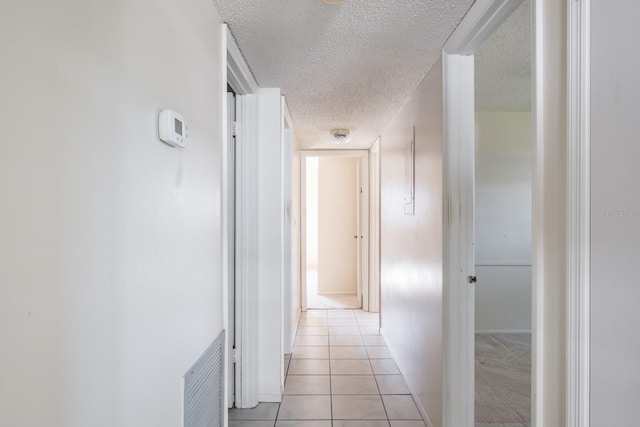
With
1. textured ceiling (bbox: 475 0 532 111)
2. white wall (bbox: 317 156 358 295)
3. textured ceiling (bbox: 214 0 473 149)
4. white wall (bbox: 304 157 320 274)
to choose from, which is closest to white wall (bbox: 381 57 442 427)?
textured ceiling (bbox: 214 0 473 149)

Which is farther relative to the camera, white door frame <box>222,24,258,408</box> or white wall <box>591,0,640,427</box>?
white door frame <box>222,24,258,408</box>

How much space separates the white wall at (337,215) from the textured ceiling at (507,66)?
242cm

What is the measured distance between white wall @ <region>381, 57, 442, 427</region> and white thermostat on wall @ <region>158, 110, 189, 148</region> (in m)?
1.36

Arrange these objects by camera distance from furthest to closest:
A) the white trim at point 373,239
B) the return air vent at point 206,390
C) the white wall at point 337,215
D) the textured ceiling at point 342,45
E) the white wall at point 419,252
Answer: the white wall at point 337,215, the white trim at point 373,239, the white wall at point 419,252, the textured ceiling at point 342,45, the return air vent at point 206,390

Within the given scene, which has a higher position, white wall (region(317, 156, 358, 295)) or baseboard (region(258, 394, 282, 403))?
white wall (region(317, 156, 358, 295))

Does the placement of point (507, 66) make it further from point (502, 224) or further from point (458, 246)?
point (502, 224)

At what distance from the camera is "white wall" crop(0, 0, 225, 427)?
54 cm

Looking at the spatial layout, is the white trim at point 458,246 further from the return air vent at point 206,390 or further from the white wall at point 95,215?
the white wall at point 95,215

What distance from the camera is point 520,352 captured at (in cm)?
327

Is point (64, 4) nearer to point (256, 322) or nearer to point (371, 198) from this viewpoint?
point (256, 322)

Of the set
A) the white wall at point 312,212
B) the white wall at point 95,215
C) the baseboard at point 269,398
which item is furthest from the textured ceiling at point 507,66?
the white wall at point 312,212

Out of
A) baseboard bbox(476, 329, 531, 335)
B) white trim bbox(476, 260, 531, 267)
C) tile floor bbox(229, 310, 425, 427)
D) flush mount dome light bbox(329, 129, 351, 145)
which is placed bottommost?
tile floor bbox(229, 310, 425, 427)

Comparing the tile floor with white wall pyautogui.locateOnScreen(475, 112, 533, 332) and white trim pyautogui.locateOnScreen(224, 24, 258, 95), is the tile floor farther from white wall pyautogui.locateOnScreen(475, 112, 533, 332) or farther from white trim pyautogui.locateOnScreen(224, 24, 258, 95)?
white trim pyautogui.locateOnScreen(224, 24, 258, 95)

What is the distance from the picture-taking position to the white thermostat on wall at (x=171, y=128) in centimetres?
99
